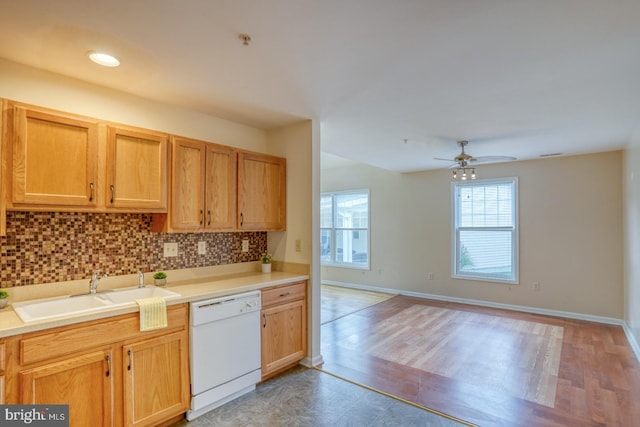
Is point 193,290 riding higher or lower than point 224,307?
higher

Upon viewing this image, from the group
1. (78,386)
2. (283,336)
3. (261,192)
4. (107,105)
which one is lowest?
(283,336)

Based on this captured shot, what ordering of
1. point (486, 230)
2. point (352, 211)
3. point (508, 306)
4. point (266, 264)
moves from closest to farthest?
point (266, 264) → point (508, 306) → point (486, 230) → point (352, 211)

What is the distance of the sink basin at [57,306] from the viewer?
6.39ft

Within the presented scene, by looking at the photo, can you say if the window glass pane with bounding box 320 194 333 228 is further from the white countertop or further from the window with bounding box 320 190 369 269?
the white countertop

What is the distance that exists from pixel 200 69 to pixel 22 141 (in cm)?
113

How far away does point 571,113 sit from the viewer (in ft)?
10.2

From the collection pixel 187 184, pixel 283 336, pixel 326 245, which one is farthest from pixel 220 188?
pixel 326 245

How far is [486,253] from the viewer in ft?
18.7

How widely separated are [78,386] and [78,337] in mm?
285

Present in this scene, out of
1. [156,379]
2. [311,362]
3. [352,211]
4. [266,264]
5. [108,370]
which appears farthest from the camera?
[352,211]

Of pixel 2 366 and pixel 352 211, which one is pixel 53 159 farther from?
pixel 352 211

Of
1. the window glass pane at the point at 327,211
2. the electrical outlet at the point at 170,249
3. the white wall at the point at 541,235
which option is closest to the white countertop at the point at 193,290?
the electrical outlet at the point at 170,249

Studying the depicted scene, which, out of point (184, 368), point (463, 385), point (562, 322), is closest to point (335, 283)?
point (562, 322)

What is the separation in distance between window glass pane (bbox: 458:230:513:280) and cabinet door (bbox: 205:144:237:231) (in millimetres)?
4431
